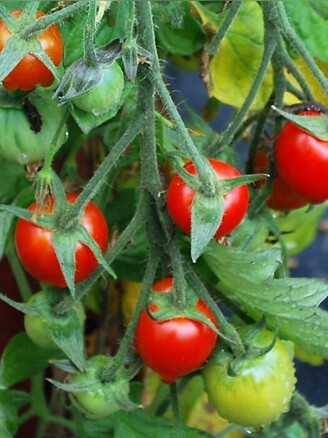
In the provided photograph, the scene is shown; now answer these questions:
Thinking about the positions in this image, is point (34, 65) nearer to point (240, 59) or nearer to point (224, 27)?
Result: point (224, 27)

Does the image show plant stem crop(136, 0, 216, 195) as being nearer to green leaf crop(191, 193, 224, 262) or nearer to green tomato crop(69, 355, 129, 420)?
green leaf crop(191, 193, 224, 262)

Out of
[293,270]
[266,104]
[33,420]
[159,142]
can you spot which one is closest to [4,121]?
[159,142]

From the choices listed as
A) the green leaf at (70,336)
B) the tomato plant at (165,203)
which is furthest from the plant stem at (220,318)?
the green leaf at (70,336)

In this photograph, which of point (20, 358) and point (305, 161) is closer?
point (305, 161)

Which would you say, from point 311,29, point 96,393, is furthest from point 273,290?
point 311,29

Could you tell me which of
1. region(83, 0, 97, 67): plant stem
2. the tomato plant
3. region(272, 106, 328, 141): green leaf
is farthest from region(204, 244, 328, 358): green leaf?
region(83, 0, 97, 67): plant stem

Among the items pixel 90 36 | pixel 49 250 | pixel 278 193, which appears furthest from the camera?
pixel 278 193
